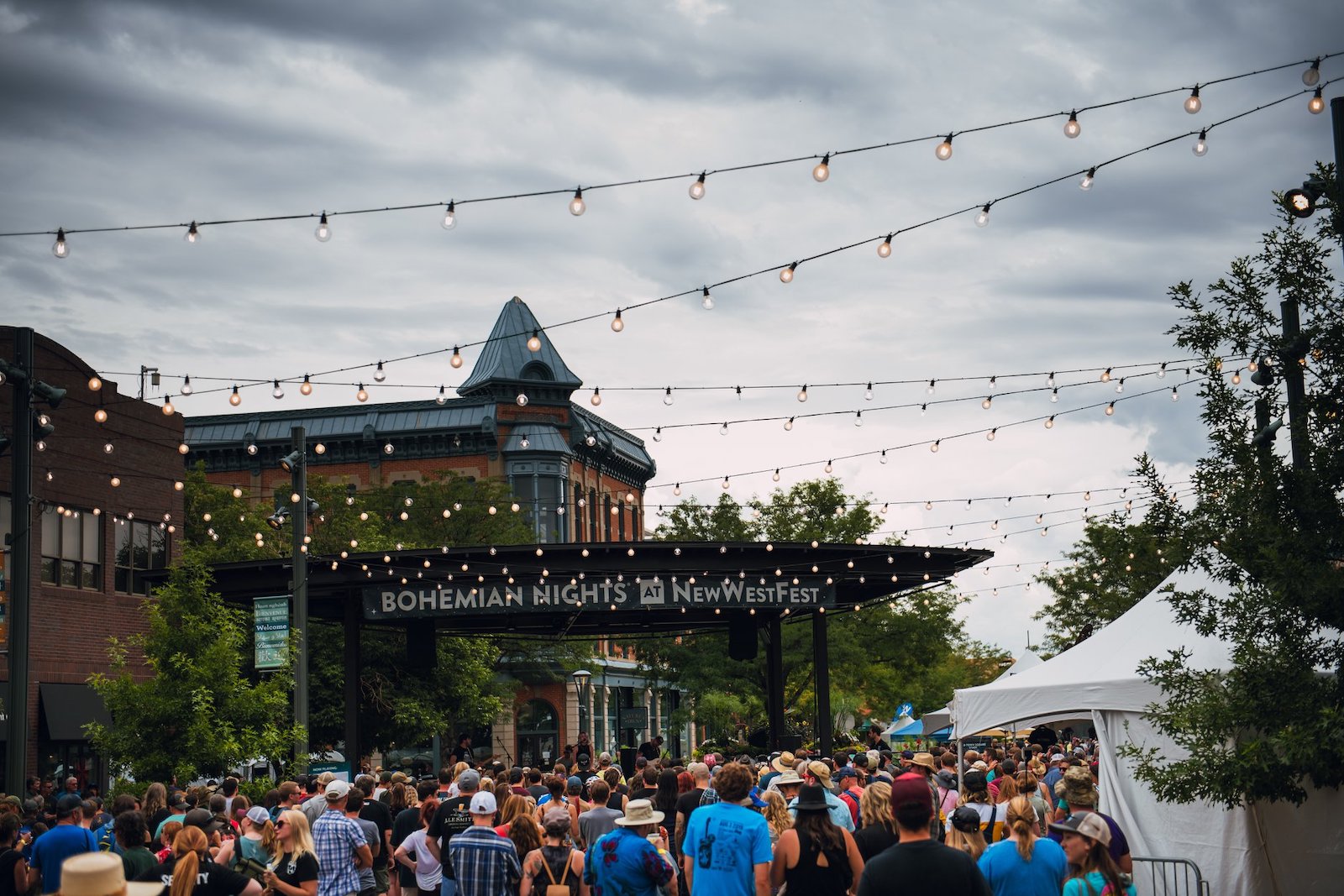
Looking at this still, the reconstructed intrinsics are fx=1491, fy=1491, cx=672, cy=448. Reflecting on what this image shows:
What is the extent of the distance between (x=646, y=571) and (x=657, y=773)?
543 inches

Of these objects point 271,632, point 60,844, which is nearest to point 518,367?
point 271,632

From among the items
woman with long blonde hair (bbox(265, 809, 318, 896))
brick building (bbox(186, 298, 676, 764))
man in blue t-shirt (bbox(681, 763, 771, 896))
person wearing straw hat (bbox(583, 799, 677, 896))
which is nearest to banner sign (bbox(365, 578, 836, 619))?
woman with long blonde hair (bbox(265, 809, 318, 896))

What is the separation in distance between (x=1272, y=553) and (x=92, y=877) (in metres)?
8.75

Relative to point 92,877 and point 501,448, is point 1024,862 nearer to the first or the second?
point 92,877

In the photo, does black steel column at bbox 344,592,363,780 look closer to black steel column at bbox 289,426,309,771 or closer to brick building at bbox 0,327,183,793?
black steel column at bbox 289,426,309,771

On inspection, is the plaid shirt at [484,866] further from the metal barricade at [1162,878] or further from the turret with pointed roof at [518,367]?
the turret with pointed roof at [518,367]

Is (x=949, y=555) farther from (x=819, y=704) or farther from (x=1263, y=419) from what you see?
(x=1263, y=419)

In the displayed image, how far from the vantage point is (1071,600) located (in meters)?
51.6

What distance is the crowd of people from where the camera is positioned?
26.5 feet

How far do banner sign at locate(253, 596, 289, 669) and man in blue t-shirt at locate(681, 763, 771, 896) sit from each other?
14534 millimetres

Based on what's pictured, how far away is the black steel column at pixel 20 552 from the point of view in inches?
645

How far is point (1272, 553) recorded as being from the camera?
11.1 meters

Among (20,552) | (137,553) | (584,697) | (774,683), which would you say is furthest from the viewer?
(584,697)

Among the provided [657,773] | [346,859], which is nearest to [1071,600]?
[657,773]
